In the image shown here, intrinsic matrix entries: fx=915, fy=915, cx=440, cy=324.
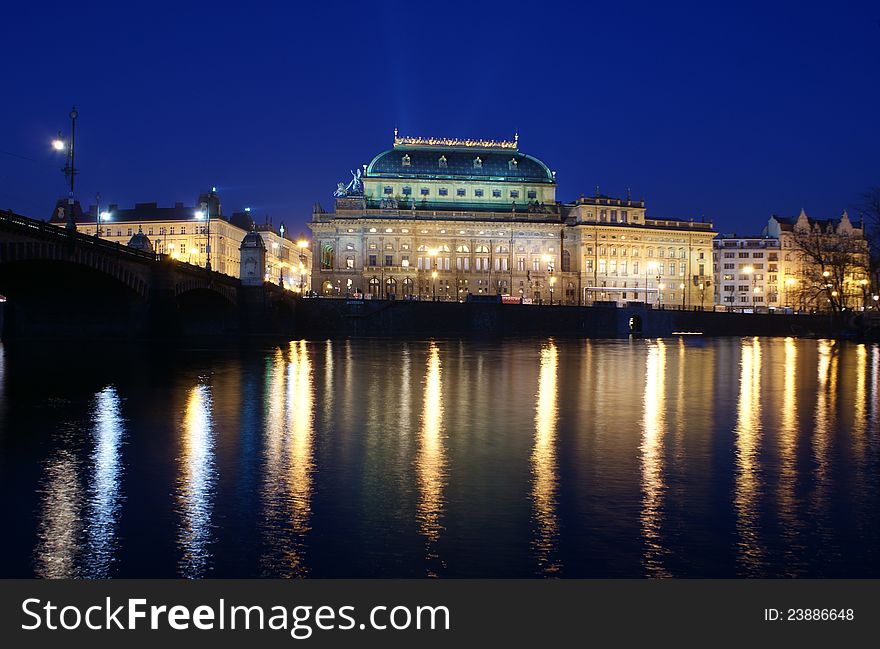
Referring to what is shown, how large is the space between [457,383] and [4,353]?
2897cm

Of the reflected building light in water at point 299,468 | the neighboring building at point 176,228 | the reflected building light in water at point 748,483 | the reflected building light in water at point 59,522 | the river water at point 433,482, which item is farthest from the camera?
the neighboring building at point 176,228

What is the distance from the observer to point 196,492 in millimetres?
14367

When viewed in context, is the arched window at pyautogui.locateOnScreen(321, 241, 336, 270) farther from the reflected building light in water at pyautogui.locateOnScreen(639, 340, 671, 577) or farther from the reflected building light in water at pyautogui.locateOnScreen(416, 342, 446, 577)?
the reflected building light in water at pyautogui.locateOnScreen(416, 342, 446, 577)

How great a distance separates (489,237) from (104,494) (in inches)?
6854

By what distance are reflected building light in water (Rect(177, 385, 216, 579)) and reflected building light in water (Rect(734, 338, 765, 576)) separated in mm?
6389

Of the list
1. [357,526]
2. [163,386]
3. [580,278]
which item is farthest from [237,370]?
[580,278]

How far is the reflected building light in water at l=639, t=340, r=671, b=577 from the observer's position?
10970 mm

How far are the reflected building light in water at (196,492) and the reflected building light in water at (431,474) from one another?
108 inches

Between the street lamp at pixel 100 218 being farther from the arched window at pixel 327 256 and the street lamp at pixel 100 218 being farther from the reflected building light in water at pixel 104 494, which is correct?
the reflected building light in water at pixel 104 494

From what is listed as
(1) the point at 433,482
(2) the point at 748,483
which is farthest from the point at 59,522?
(2) the point at 748,483

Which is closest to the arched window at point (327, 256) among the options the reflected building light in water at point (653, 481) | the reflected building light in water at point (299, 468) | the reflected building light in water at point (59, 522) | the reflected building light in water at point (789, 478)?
the reflected building light in water at point (299, 468)

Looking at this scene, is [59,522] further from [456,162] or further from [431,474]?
[456,162]

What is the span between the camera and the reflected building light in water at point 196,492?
1084 centimetres

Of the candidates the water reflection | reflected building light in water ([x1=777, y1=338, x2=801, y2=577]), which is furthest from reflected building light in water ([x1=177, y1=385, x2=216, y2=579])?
reflected building light in water ([x1=777, y1=338, x2=801, y2=577])
